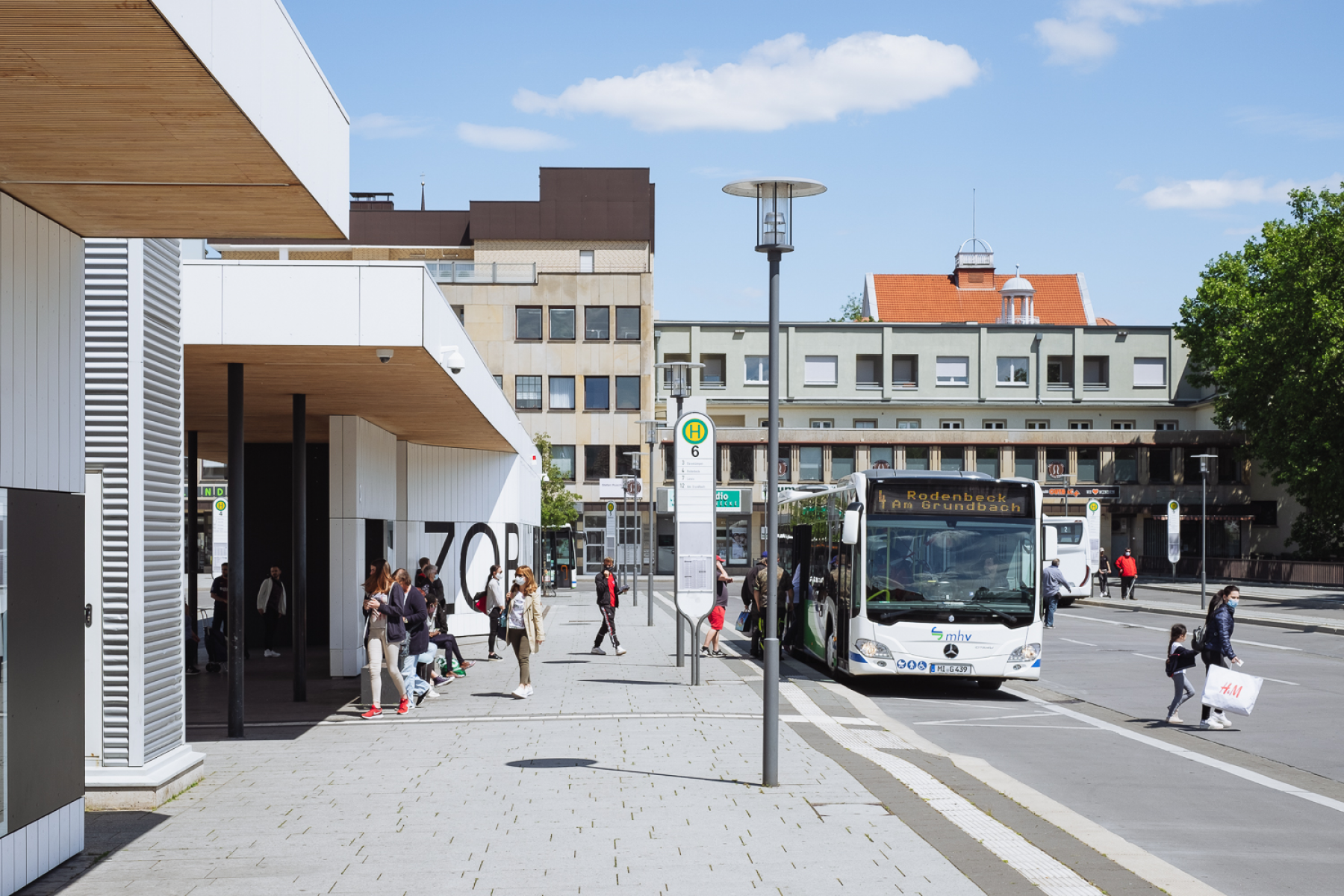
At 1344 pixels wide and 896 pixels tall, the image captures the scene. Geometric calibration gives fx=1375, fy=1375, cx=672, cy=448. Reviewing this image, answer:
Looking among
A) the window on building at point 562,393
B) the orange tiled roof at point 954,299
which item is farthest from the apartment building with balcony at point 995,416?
the orange tiled roof at point 954,299

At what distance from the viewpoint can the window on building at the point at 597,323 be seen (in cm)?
6562

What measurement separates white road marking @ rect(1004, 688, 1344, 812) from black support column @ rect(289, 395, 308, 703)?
9.29m

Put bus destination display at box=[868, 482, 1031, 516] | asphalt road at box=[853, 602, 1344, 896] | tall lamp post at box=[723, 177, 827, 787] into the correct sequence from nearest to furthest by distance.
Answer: asphalt road at box=[853, 602, 1344, 896]
tall lamp post at box=[723, 177, 827, 787]
bus destination display at box=[868, 482, 1031, 516]

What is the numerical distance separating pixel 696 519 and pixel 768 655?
24.8 ft

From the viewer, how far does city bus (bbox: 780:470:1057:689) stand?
1750 cm

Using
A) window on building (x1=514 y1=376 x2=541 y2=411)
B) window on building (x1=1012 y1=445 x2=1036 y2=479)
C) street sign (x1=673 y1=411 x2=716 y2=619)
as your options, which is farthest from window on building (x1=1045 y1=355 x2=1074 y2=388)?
street sign (x1=673 y1=411 x2=716 y2=619)

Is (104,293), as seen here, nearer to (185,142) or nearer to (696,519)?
(185,142)

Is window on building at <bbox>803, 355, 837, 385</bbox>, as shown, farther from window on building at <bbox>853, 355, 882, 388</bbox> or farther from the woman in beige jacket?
the woman in beige jacket

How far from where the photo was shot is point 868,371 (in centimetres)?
7744

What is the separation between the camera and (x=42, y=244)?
7785 millimetres

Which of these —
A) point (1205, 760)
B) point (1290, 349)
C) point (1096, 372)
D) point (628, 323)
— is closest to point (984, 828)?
point (1205, 760)

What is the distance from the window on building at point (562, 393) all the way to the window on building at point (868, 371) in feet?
60.0

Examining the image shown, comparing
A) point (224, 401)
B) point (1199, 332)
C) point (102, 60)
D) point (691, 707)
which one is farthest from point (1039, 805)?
point (1199, 332)

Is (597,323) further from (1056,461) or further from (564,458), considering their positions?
(1056,461)
